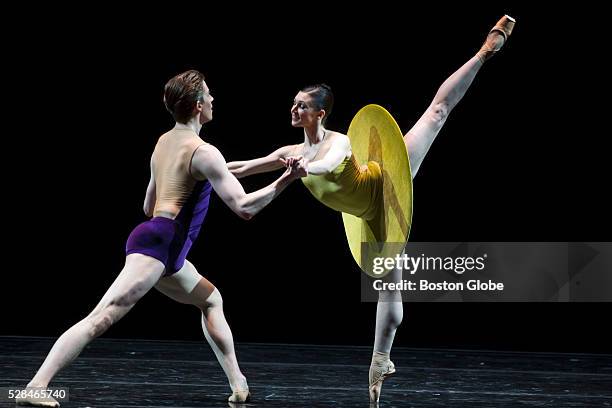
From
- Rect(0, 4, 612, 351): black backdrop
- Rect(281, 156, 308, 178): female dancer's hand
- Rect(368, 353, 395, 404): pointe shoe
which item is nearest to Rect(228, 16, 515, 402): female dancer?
Rect(368, 353, 395, 404): pointe shoe

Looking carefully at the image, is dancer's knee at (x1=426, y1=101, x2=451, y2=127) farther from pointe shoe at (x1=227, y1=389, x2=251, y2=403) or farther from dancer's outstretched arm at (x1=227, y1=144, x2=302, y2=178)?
pointe shoe at (x1=227, y1=389, x2=251, y2=403)

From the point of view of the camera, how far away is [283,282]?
5.53 m

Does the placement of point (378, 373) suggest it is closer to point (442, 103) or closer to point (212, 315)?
point (212, 315)

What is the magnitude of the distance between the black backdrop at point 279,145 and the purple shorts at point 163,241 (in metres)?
2.44

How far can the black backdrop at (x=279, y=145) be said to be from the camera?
537cm

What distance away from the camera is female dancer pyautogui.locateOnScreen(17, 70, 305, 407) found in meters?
2.89

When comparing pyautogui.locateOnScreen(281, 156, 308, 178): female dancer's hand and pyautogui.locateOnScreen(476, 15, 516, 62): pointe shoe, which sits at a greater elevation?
pyautogui.locateOnScreen(476, 15, 516, 62): pointe shoe

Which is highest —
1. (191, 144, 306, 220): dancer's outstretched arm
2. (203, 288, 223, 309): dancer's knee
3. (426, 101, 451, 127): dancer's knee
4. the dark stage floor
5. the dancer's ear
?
(426, 101, 451, 127): dancer's knee

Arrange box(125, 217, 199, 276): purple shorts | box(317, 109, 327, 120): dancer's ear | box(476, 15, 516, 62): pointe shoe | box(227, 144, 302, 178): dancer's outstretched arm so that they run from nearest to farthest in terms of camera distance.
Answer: box(125, 217, 199, 276): purple shorts, box(317, 109, 327, 120): dancer's ear, box(227, 144, 302, 178): dancer's outstretched arm, box(476, 15, 516, 62): pointe shoe

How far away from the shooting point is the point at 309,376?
4020 millimetres

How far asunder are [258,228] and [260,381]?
5.96ft

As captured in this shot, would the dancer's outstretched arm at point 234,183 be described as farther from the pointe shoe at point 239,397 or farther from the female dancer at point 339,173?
the pointe shoe at point 239,397

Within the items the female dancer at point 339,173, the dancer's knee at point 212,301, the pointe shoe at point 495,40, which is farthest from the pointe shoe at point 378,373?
the pointe shoe at point 495,40

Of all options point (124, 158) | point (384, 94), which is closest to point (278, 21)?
point (384, 94)
